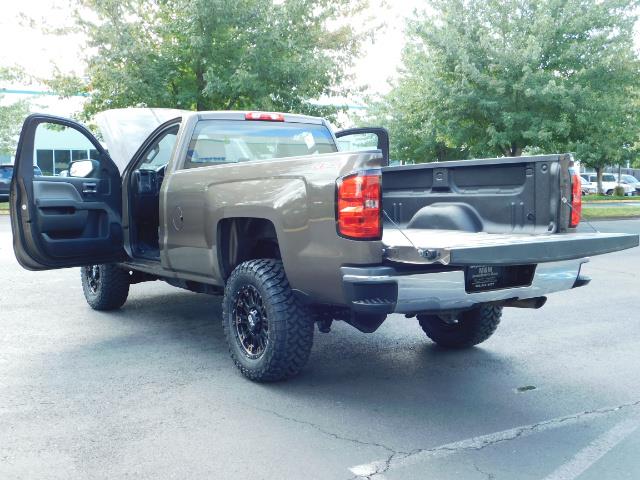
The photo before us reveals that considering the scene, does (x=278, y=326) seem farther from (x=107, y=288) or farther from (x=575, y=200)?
(x=107, y=288)

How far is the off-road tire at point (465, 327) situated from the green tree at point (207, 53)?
1075 cm

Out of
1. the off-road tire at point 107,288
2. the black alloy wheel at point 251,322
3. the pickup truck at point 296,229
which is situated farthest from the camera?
the off-road tire at point 107,288

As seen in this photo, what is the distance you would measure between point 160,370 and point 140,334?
3.94 ft

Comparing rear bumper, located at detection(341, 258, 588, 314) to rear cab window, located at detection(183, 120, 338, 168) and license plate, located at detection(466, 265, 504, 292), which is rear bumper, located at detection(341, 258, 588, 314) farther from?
rear cab window, located at detection(183, 120, 338, 168)

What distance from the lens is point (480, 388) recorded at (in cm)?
466

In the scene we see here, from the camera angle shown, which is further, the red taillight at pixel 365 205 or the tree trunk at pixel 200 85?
the tree trunk at pixel 200 85

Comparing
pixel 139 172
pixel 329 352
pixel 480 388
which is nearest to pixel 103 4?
pixel 139 172

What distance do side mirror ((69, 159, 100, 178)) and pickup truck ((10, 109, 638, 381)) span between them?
0.01 metres

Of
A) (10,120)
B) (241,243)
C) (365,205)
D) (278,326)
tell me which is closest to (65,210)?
(241,243)

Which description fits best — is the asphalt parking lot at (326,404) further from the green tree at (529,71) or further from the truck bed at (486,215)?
the green tree at (529,71)

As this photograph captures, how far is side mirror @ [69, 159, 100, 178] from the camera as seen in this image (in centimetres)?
601

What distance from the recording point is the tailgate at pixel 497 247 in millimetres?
3695

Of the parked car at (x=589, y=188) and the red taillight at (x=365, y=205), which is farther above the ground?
the red taillight at (x=365, y=205)

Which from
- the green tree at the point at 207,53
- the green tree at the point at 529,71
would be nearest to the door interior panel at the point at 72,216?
the green tree at the point at 207,53
